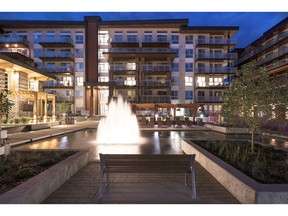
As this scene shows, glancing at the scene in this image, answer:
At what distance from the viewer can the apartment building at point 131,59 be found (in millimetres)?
41281

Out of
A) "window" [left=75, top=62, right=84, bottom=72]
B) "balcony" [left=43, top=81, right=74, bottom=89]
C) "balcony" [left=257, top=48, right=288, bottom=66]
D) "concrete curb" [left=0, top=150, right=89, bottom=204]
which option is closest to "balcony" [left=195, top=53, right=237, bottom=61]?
"balcony" [left=257, top=48, right=288, bottom=66]

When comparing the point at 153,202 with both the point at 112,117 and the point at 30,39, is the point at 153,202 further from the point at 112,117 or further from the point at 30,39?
the point at 30,39

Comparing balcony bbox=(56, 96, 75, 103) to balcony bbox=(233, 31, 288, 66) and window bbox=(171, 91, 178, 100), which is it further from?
balcony bbox=(233, 31, 288, 66)

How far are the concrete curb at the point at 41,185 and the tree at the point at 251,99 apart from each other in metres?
6.30

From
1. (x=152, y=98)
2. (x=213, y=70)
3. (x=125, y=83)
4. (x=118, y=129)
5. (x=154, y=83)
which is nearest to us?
(x=118, y=129)

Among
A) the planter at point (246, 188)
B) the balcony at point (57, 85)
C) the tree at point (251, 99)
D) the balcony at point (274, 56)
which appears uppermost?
the balcony at point (274, 56)

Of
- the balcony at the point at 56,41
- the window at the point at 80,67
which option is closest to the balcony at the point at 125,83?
the window at the point at 80,67

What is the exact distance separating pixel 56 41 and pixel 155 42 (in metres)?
20.4

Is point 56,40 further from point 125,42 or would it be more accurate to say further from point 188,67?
point 188,67

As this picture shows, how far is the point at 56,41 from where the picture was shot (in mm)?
42312

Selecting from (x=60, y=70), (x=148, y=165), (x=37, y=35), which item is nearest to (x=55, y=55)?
(x=60, y=70)

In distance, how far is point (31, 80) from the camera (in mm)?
26234

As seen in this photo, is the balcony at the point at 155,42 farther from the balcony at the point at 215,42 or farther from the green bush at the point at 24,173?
the green bush at the point at 24,173

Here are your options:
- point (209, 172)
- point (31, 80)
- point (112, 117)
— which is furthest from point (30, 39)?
point (209, 172)
